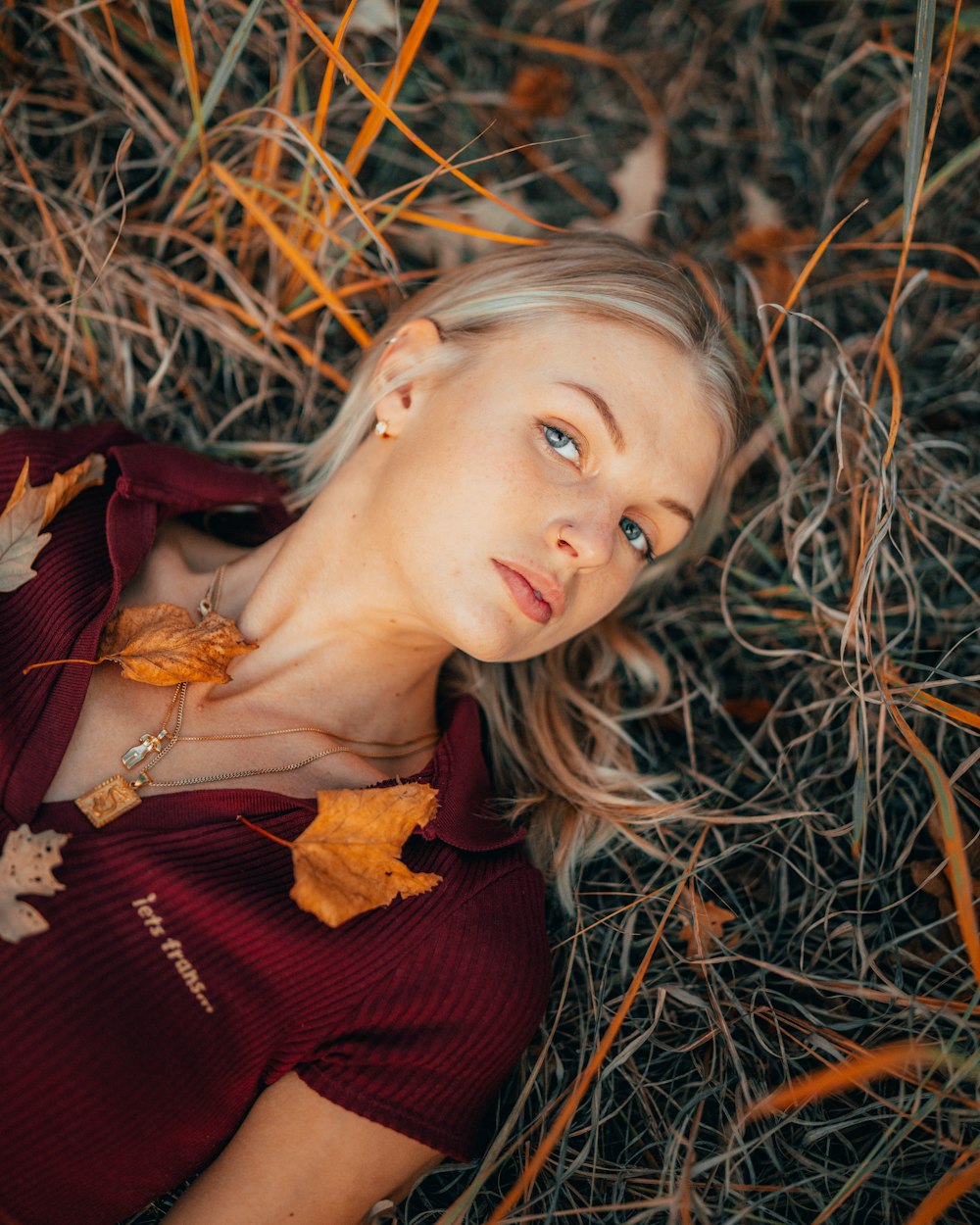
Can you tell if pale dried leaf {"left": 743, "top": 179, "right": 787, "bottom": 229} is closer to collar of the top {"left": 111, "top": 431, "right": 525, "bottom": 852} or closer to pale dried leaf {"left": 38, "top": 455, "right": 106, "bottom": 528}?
collar of the top {"left": 111, "top": 431, "right": 525, "bottom": 852}

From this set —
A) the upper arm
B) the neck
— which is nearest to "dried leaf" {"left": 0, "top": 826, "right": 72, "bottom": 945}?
the neck

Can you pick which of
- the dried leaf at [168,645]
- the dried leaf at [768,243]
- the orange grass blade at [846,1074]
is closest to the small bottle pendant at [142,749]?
the dried leaf at [168,645]

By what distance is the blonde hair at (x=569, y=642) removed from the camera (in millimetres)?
2100

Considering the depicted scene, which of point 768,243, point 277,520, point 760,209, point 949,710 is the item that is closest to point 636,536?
point 949,710

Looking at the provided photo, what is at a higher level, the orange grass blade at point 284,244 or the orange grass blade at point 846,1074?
the orange grass blade at point 284,244

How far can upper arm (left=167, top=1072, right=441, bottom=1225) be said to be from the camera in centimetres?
176

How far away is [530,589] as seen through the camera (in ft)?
6.10

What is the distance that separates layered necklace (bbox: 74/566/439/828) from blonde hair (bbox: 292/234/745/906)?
381mm

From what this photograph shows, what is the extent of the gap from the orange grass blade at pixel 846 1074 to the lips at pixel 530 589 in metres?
0.99

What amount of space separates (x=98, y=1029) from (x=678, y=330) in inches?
73.4

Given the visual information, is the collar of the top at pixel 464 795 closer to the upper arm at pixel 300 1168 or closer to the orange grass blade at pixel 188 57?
the upper arm at pixel 300 1168

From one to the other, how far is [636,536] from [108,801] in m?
1.29

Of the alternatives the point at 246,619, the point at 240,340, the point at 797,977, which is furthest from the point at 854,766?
the point at 240,340

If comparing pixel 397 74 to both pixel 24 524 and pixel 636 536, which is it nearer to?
pixel 636 536
